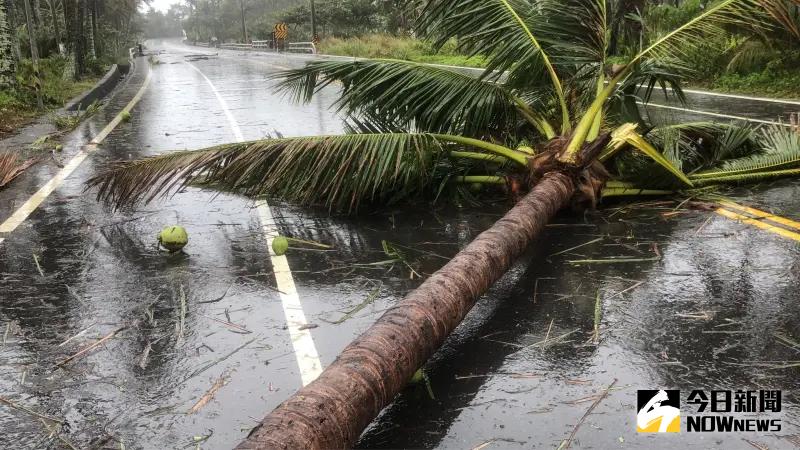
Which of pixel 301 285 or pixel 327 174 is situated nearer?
pixel 301 285

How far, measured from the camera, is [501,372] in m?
3.74

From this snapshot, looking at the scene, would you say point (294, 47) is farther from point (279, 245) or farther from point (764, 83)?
point (279, 245)

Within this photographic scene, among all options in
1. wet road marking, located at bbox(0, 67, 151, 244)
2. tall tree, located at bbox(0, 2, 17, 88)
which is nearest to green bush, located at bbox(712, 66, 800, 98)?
wet road marking, located at bbox(0, 67, 151, 244)

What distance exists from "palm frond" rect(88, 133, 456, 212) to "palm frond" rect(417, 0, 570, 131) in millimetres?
1378

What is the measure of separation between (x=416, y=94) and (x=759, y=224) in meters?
3.28

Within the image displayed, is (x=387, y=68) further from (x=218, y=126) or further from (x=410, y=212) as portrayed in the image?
(x=218, y=126)

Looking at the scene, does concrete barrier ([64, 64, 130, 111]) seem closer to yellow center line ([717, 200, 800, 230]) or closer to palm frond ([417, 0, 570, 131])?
Result: palm frond ([417, 0, 570, 131])

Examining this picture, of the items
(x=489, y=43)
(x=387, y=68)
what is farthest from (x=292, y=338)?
(x=489, y=43)

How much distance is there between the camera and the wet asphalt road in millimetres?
3309

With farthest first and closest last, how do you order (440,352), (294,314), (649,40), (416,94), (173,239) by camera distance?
(649,40), (416,94), (173,239), (294,314), (440,352)

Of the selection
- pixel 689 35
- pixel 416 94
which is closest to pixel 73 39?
pixel 416 94

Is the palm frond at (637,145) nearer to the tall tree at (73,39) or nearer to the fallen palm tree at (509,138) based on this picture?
the fallen palm tree at (509,138)

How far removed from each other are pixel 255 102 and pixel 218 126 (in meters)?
4.38

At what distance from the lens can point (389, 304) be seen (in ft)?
15.3
